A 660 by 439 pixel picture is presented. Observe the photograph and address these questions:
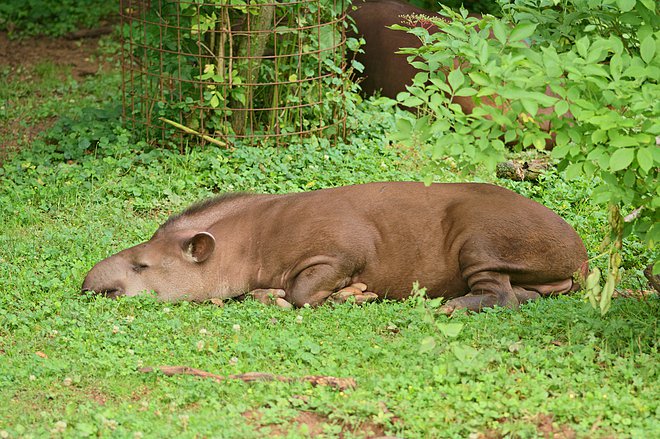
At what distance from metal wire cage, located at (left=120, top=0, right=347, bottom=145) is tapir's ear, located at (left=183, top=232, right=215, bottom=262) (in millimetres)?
2305

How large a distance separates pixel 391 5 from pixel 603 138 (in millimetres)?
6963

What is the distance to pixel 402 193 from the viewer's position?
7.03 metres

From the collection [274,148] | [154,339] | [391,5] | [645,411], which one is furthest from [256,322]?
[391,5]

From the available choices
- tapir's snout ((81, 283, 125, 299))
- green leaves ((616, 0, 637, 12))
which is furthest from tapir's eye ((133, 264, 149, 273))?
green leaves ((616, 0, 637, 12))

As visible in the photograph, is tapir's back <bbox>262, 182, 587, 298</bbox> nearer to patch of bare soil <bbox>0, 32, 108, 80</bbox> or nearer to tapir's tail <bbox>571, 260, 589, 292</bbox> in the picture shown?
tapir's tail <bbox>571, 260, 589, 292</bbox>

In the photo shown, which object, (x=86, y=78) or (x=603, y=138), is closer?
(x=603, y=138)

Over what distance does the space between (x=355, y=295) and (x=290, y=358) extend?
Answer: 3.83 feet

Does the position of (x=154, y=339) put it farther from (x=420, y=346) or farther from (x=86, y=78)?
(x=86, y=78)

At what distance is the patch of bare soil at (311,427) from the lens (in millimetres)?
4715

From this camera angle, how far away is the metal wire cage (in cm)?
913

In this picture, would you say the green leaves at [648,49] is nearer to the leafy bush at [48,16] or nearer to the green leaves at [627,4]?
the green leaves at [627,4]

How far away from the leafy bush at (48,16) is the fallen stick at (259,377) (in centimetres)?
Answer: 933

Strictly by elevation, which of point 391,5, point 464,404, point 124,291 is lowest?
point 124,291

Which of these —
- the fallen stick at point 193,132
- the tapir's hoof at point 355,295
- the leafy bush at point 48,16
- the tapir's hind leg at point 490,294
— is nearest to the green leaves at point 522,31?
the tapir's hind leg at point 490,294
